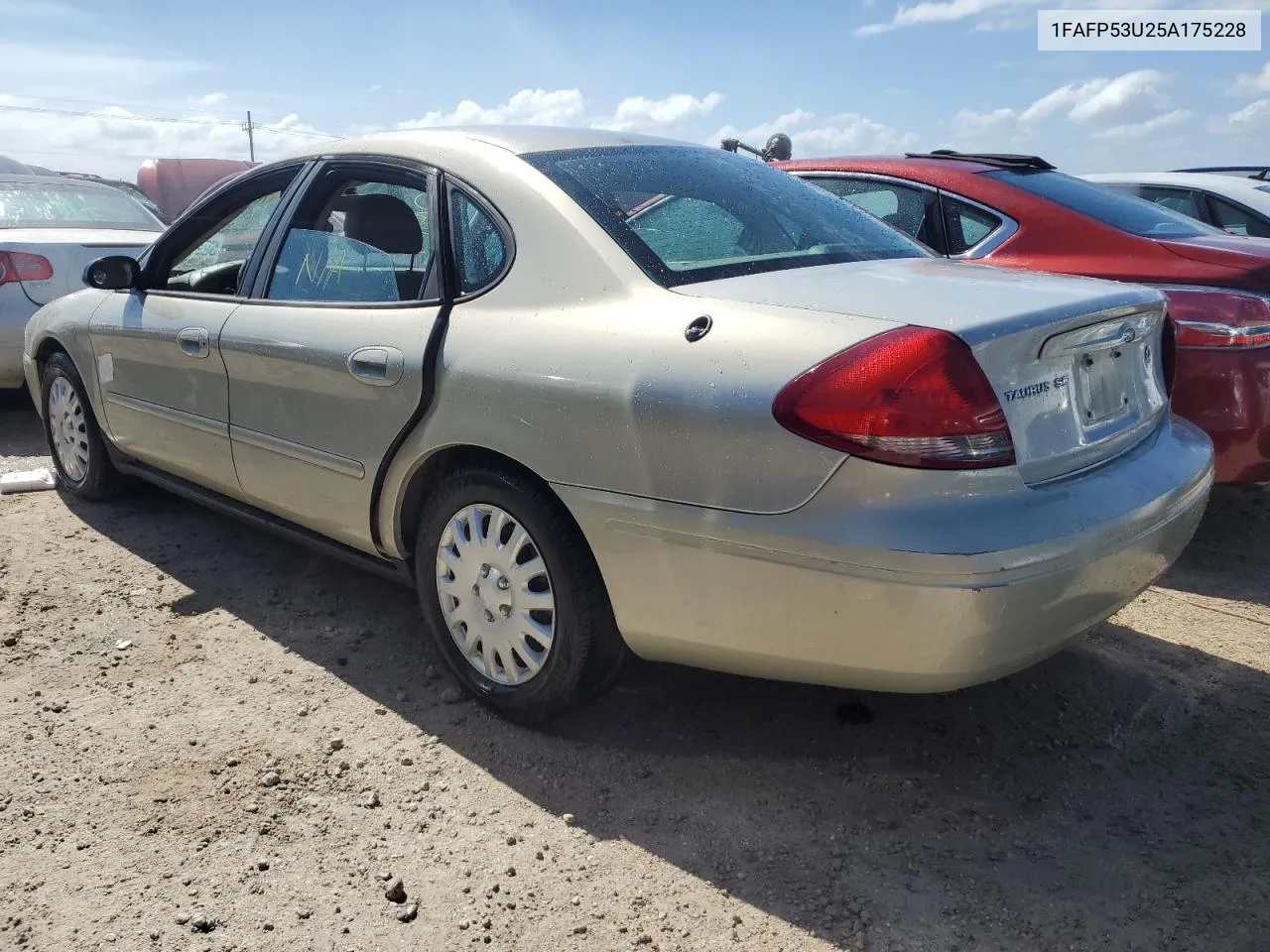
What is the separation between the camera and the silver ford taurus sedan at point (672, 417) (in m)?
2.12

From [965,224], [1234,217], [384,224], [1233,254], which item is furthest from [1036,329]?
[1234,217]

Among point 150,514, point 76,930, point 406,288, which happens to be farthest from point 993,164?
point 76,930

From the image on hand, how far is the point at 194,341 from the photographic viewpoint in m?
3.70

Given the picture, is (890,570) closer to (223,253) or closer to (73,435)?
(223,253)

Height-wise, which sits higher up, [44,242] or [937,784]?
[44,242]

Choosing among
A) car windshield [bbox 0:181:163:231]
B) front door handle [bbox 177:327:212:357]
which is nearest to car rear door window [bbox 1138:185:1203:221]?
front door handle [bbox 177:327:212:357]

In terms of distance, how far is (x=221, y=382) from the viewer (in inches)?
142

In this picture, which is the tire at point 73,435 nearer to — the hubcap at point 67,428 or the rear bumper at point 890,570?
the hubcap at point 67,428

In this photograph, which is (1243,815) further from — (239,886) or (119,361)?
(119,361)

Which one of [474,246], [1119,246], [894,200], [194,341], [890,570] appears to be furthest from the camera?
[894,200]

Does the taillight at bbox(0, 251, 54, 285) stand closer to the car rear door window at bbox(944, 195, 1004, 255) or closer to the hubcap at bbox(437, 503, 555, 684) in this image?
the hubcap at bbox(437, 503, 555, 684)

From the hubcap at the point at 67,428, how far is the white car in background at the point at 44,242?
4.18ft

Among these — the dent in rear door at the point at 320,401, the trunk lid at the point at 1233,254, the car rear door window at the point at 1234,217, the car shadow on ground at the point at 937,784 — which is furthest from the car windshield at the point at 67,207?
the car rear door window at the point at 1234,217

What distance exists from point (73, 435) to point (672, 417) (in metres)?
3.67
